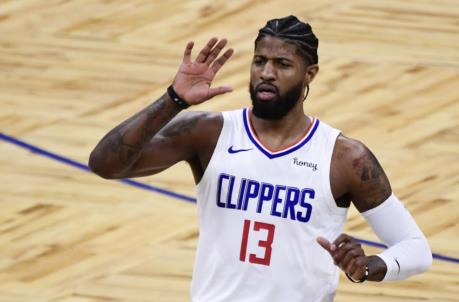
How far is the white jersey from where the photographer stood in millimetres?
4625

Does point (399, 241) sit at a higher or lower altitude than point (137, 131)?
lower

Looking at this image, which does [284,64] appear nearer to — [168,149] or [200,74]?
[200,74]

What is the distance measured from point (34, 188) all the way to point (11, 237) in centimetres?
70

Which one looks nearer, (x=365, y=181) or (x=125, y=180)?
(x=365, y=181)

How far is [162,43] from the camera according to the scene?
10.4 m

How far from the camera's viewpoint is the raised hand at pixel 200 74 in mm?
4570

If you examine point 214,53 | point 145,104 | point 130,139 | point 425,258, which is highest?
point 214,53

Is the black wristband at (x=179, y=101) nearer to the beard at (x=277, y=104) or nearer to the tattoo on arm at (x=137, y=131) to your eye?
the tattoo on arm at (x=137, y=131)

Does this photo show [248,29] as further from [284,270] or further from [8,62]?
[284,270]

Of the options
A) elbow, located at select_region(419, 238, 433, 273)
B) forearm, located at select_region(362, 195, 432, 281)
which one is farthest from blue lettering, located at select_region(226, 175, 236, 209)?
elbow, located at select_region(419, 238, 433, 273)

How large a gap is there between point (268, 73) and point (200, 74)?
0.79 feet

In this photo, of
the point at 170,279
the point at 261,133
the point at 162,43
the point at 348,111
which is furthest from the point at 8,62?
the point at 261,133

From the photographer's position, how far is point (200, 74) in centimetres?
464

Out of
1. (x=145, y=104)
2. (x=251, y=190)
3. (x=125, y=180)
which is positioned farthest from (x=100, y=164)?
(x=145, y=104)
